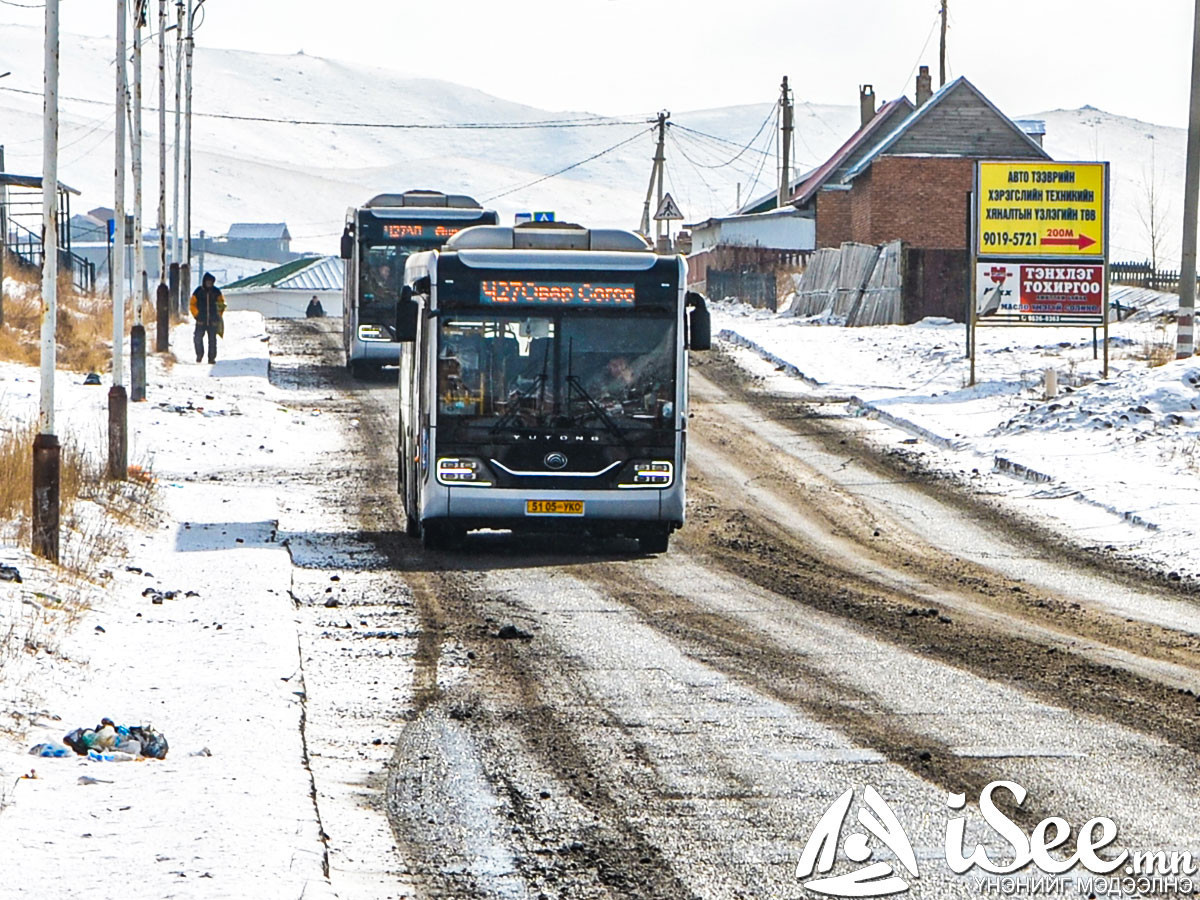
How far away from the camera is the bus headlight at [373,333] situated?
3353 cm

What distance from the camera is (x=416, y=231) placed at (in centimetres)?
3256

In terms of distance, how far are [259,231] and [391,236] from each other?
154 metres

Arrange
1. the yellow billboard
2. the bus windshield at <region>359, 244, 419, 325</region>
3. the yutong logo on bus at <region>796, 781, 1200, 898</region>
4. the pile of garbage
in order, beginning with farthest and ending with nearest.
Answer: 1. the bus windshield at <region>359, 244, 419, 325</region>
2. the yellow billboard
3. the pile of garbage
4. the yutong logo on bus at <region>796, 781, 1200, 898</region>

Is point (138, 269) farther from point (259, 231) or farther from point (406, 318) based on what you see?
point (259, 231)

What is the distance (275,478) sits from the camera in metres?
21.8

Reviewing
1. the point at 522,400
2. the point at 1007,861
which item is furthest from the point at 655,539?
the point at 1007,861

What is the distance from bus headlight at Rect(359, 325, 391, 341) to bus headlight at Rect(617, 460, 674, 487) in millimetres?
18728

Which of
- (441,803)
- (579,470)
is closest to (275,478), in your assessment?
(579,470)

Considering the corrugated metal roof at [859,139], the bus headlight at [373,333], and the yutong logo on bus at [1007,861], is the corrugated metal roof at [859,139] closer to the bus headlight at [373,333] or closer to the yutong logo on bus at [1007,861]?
the bus headlight at [373,333]

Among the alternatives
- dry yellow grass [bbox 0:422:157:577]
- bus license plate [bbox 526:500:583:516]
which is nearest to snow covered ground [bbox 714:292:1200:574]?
bus license plate [bbox 526:500:583:516]

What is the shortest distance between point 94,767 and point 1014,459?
654 inches

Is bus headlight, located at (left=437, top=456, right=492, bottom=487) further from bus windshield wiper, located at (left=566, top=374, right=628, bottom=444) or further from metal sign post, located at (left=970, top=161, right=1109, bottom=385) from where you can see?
metal sign post, located at (left=970, top=161, right=1109, bottom=385)

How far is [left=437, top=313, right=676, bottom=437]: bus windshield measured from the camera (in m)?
15.4

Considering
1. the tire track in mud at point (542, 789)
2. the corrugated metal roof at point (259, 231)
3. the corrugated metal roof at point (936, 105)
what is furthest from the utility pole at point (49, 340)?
the corrugated metal roof at point (259, 231)
